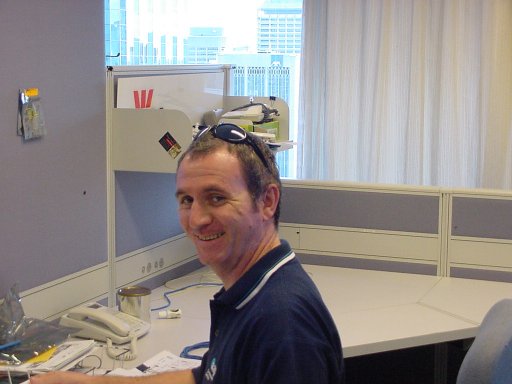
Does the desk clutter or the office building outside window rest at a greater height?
the office building outside window

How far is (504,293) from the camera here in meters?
2.77

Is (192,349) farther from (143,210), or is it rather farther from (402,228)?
(402,228)

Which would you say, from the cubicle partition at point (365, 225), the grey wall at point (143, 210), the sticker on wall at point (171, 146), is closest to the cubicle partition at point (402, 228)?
the cubicle partition at point (365, 225)

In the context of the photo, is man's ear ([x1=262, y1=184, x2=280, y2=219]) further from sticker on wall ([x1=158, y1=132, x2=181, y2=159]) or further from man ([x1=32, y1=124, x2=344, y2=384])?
sticker on wall ([x1=158, y1=132, x2=181, y2=159])

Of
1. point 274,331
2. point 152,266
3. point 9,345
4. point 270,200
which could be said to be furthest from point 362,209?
point 274,331

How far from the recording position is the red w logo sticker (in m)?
2.64

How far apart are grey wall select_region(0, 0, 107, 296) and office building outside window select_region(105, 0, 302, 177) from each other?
1417mm

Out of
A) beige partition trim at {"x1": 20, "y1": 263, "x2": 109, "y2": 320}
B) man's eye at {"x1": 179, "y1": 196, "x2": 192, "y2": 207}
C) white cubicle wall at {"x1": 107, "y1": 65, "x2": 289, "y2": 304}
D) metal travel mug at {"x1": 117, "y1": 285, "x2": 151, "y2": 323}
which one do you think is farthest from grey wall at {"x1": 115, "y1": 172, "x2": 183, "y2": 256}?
man's eye at {"x1": 179, "y1": 196, "x2": 192, "y2": 207}

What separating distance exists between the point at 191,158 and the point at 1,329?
1007 millimetres

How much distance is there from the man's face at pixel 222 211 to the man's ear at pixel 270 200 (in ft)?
0.04

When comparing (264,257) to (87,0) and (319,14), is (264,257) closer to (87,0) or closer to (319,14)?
(87,0)

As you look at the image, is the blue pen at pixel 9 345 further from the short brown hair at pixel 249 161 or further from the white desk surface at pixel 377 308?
the short brown hair at pixel 249 161

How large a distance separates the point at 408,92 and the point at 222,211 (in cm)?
251

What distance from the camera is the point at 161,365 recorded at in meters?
2.06
